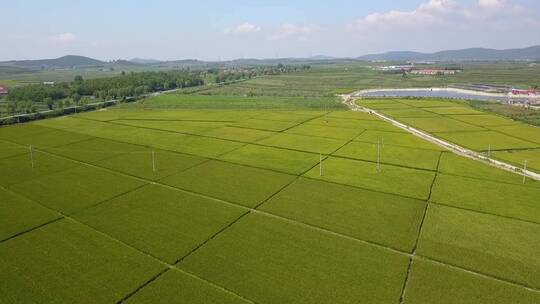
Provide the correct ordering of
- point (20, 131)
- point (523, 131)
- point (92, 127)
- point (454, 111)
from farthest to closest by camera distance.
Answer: point (454, 111) < point (92, 127) < point (20, 131) < point (523, 131)

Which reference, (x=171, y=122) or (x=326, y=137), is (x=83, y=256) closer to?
(x=326, y=137)

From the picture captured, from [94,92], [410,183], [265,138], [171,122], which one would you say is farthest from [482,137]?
[94,92]

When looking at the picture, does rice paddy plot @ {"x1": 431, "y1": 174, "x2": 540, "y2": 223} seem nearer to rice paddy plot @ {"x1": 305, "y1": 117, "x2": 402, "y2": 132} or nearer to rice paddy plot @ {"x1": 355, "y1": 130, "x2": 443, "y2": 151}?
rice paddy plot @ {"x1": 355, "y1": 130, "x2": 443, "y2": 151}

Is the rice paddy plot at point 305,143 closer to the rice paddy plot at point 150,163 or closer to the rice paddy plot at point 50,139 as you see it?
the rice paddy plot at point 150,163

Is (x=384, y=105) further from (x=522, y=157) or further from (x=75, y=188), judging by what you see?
(x=75, y=188)

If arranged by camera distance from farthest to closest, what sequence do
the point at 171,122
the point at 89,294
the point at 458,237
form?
the point at 171,122 → the point at 458,237 → the point at 89,294

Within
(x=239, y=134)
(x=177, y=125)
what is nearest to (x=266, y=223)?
(x=239, y=134)

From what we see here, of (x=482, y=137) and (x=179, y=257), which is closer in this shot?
(x=179, y=257)
